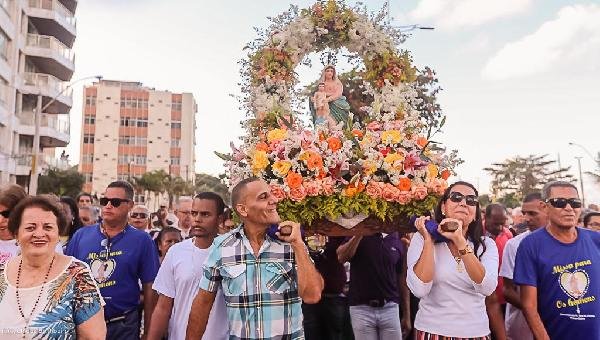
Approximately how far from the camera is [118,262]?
15.6ft

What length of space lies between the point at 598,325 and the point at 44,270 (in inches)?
149

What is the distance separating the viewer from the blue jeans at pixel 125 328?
463 centimetres

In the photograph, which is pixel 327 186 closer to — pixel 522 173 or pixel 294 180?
pixel 294 180

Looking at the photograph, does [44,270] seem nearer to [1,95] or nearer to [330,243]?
[330,243]

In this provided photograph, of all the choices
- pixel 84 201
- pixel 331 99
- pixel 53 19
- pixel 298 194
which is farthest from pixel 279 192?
pixel 53 19

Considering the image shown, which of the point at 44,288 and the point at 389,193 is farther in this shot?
Answer: the point at 389,193

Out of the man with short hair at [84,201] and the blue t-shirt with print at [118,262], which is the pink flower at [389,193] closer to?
the blue t-shirt with print at [118,262]

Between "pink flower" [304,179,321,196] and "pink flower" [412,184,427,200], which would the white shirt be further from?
"pink flower" [304,179,321,196]

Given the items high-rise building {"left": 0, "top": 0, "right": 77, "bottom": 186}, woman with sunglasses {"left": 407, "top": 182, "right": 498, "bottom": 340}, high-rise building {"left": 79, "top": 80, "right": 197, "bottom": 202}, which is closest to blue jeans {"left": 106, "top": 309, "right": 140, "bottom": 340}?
woman with sunglasses {"left": 407, "top": 182, "right": 498, "bottom": 340}

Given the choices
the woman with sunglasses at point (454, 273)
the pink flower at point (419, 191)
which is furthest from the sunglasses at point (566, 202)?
the pink flower at point (419, 191)

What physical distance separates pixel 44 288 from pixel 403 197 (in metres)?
2.51

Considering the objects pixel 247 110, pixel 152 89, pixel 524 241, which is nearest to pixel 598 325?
pixel 524 241

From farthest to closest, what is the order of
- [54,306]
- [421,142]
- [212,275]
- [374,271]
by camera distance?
1. [374,271]
2. [421,142]
3. [212,275]
4. [54,306]

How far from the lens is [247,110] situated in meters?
5.07
